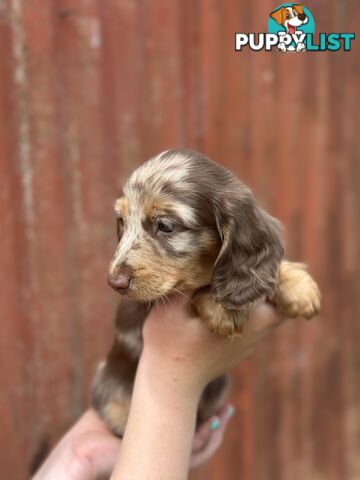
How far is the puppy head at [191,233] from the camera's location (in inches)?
83.0

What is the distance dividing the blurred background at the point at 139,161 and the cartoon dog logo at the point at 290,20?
0.53 ft

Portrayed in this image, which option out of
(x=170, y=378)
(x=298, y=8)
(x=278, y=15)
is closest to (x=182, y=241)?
(x=170, y=378)

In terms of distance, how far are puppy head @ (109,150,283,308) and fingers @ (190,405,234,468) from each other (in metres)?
0.81

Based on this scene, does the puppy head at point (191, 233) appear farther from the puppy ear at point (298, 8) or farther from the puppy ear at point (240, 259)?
the puppy ear at point (298, 8)

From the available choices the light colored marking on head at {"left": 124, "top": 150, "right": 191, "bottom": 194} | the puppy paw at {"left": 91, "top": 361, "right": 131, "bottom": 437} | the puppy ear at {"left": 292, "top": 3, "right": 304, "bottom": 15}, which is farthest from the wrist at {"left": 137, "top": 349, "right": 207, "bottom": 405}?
the puppy ear at {"left": 292, "top": 3, "right": 304, "bottom": 15}

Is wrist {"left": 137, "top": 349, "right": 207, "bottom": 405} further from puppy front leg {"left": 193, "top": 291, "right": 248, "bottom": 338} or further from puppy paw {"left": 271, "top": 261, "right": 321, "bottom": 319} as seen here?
puppy paw {"left": 271, "top": 261, "right": 321, "bottom": 319}

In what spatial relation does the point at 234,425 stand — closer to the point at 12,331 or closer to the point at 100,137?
the point at 12,331

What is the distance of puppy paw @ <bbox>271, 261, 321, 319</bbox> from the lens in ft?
7.65

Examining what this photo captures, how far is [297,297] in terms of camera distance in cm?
234

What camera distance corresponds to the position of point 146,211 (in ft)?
7.04

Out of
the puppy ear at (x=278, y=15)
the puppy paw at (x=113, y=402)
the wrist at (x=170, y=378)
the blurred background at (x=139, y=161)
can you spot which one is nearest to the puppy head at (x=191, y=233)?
the wrist at (x=170, y=378)

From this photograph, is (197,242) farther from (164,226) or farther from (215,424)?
(215,424)

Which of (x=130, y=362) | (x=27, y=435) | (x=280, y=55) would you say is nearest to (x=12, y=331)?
(x=27, y=435)

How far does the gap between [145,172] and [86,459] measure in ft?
3.99
